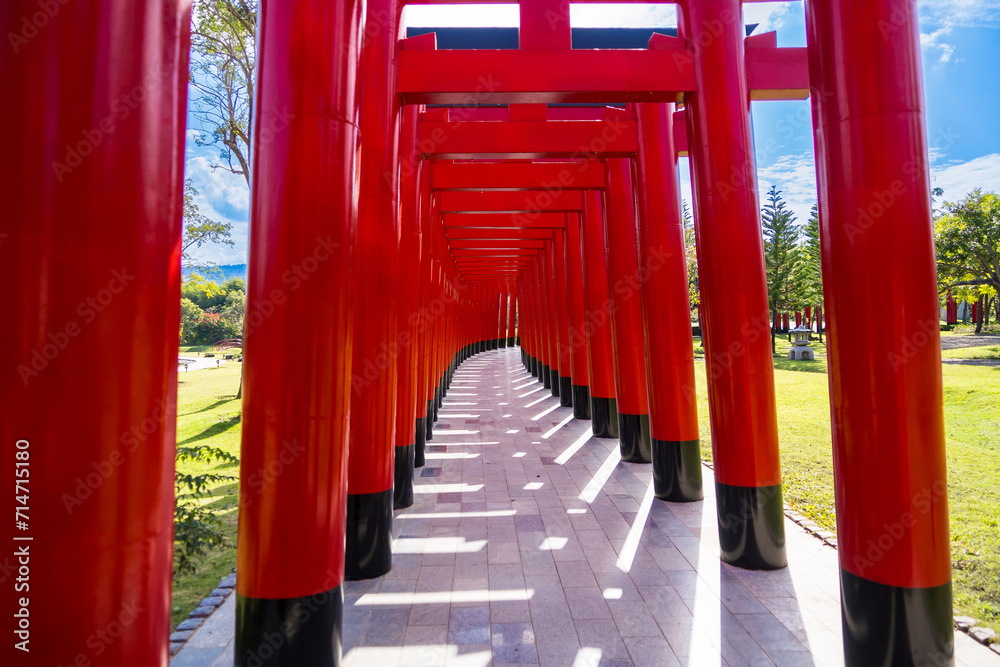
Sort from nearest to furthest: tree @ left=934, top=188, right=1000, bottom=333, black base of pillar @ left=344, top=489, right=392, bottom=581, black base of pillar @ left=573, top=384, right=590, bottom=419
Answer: black base of pillar @ left=344, top=489, right=392, bottom=581 < black base of pillar @ left=573, top=384, right=590, bottom=419 < tree @ left=934, top=188, right=1000, bottom=333

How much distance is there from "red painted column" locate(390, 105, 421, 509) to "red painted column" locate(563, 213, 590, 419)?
645 centimetres

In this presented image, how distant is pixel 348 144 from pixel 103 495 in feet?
7.49

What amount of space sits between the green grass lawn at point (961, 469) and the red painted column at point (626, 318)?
1446mm

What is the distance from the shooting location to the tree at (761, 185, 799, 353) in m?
37.1

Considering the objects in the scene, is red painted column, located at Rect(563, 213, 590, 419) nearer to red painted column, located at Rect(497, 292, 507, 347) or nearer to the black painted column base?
the black painted column base

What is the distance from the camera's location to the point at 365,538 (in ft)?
15.2

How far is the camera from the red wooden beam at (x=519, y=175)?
8.92 metres

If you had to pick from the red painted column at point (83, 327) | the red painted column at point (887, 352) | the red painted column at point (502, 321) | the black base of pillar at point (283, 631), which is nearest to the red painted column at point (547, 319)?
the red painted column at point (887, 352)

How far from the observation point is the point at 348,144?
317 cm

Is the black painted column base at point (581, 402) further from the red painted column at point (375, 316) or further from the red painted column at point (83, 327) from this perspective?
the red painted column at point (83, 327)

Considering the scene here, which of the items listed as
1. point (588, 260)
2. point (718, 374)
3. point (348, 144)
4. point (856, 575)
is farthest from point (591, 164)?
point (856, 575)

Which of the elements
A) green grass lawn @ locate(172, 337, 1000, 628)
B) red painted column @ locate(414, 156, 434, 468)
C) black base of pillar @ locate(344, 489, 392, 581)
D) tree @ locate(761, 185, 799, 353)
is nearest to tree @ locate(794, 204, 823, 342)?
tree @ locate(761, 185, 799, 353)

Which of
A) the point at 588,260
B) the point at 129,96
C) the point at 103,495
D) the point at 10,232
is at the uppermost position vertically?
the point at 588,260

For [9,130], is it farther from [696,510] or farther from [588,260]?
[588,260]
